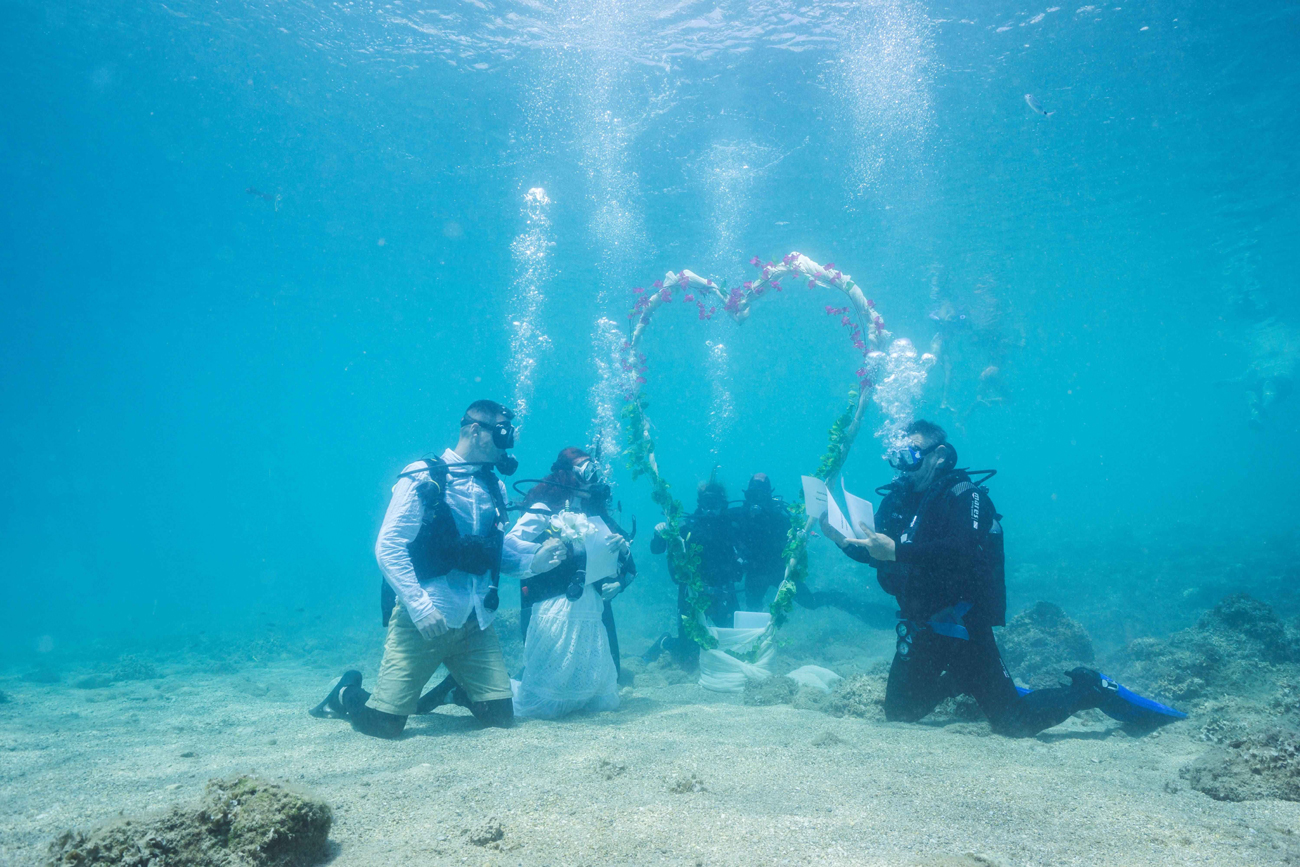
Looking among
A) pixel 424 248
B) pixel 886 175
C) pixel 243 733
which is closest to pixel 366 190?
pixel 424 248

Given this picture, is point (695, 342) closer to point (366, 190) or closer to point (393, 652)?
point (366, 190)

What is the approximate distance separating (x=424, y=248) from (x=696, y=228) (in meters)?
13.3

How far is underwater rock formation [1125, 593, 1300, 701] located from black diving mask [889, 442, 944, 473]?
3.79 meters

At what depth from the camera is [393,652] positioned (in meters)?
4.73

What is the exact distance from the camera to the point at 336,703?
210 inches

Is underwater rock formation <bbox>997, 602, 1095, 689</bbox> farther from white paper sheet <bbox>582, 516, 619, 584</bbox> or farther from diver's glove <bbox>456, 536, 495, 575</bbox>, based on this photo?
diver's glove <bbox>456, 536, 495, 575</bbox>

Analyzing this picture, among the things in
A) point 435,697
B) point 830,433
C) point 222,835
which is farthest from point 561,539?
point 830,433

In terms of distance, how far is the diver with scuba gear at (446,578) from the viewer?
4.52 metres

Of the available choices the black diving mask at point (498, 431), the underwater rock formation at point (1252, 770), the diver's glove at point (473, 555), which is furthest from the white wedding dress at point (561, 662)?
the underwater rock formation at point (1252, 770)

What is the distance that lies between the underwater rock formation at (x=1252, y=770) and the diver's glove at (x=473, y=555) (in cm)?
470

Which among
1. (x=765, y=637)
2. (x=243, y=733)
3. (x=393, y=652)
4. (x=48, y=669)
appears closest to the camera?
(x=393, y=652)

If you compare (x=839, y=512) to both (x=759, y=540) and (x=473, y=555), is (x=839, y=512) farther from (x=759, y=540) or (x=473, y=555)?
(x=759, y=540)

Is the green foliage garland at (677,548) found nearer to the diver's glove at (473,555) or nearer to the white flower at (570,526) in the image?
the white flower at (570,526)

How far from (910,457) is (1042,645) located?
18.5 feet
